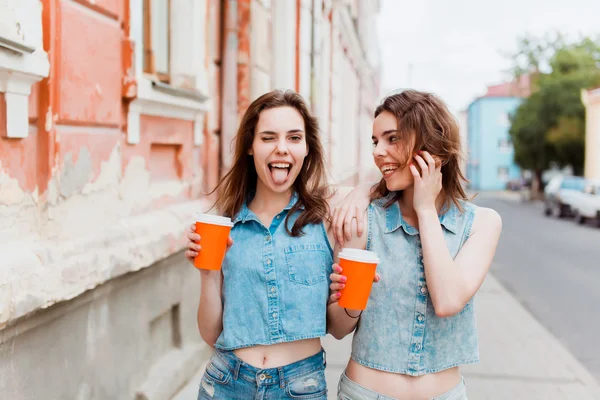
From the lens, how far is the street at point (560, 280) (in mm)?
6523

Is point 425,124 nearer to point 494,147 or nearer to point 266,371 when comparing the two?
point 266,371

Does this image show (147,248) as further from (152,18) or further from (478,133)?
(478,133)

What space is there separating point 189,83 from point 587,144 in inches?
1184

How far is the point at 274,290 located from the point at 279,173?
389 millimetres

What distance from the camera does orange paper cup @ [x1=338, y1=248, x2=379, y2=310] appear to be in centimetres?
181

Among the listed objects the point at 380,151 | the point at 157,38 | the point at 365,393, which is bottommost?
the point at 365,393

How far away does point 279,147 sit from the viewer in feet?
6.77

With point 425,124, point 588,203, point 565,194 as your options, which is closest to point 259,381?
point 425,124

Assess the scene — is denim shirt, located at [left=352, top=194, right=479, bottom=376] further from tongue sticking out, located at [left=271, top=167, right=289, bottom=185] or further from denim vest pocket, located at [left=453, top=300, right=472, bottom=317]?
tongue sticking out, located at [left=271, top=167, right=289, bottom=185]

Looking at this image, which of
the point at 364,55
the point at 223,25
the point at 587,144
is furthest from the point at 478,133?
the point at 223,25

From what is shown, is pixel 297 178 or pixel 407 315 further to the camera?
pixel 297 178

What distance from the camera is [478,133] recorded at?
63844 mm

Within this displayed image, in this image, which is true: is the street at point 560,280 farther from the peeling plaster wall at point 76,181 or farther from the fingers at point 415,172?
the fingers at point 415,172

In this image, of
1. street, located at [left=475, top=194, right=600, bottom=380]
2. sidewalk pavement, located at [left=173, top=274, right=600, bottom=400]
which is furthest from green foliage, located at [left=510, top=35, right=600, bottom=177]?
sidewalk pavement, located at [left=173, top=274, right=600, bottom=400]
